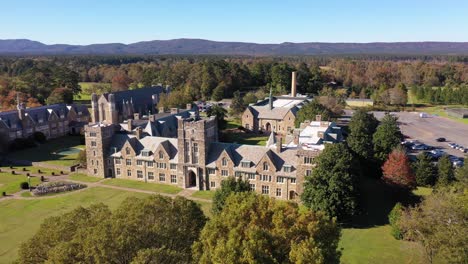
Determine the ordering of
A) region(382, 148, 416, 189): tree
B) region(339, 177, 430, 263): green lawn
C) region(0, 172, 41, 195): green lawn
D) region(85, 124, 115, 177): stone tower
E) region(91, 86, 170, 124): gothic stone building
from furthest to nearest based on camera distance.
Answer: region(91, 86, 170, 124): gothic stone building, region(85, 124, 115, 177): stone tower, region(0, 172, 41, 195): green lawn, region(382, 148, 416, 189): tree, region(339, 177, 430, 263): green lawn

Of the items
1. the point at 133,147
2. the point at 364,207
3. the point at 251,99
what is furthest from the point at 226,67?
the point at 364,207

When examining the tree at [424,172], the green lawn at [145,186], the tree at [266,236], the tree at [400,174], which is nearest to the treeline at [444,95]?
the tree at [424,172]

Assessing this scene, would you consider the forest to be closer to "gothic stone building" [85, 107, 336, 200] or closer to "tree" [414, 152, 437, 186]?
"gothic stone building" [85, 107, 336, 200]

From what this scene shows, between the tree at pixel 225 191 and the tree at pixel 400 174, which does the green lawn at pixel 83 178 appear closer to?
the tree at pixel 225 191

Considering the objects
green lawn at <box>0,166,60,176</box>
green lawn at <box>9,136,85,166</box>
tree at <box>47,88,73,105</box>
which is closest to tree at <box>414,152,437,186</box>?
green lawn at <box>9,136,85,166</box>

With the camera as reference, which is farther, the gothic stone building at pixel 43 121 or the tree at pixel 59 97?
the tree at pixel 59 97

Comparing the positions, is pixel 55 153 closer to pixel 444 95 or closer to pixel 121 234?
pixel 121 234
